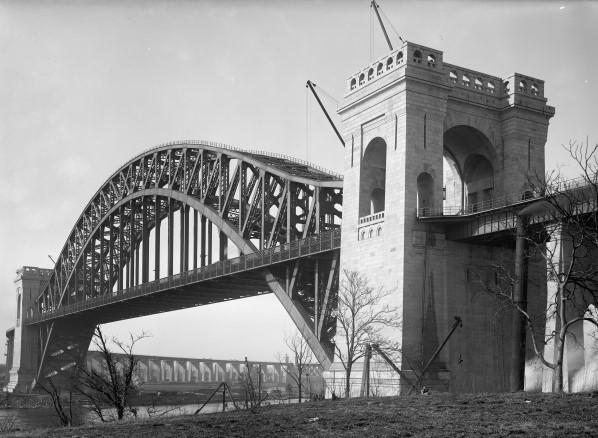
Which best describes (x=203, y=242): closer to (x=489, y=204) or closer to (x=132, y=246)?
(x=132, y=246)

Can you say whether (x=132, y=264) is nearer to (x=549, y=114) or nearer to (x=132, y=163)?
(x=132, y=163)

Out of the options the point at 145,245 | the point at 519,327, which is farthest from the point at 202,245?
the point at 519,327

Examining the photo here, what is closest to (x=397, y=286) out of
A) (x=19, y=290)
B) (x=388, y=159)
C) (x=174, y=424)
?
(x=388, y=159)

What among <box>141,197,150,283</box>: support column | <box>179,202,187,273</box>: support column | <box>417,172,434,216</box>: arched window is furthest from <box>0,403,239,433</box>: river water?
<box>417,172,434,216</box>: arched window

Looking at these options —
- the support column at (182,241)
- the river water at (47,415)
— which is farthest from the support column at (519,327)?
the support column at (182,241)

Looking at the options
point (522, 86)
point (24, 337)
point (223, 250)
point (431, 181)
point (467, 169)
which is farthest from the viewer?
point (24, 337)

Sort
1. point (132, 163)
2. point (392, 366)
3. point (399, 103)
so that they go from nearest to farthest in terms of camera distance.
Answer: point (392, 366) < point (399, 103) < point (132, 163)
